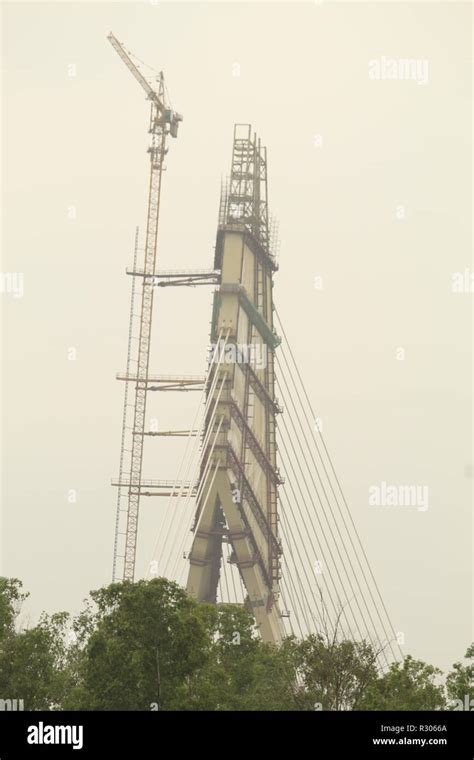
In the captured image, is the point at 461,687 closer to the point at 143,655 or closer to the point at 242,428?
the point at 143,655

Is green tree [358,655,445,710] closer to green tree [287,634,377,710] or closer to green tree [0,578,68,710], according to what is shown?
green tree [287,634,377,710]

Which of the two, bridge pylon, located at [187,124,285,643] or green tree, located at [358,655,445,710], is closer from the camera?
green tree, located at [358,655,445,710]

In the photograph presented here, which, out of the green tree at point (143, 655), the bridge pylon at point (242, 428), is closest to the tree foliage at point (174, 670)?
the green tree at point (143, 655)

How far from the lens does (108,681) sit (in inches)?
2625

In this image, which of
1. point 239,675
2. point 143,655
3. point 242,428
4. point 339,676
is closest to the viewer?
point 143,655

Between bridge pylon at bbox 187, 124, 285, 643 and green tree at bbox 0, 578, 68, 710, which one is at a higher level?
bridge pylon at bbox 187, 124, 285, 643

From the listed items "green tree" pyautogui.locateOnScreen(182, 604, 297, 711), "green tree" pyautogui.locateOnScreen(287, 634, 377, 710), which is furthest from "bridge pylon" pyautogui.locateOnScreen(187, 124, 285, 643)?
"green tree" pyautogui.locateOnScreen(287, 634, 377, 710)

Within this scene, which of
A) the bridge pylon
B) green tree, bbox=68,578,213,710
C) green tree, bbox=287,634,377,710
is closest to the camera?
green tree, bbox=68,578,213,710

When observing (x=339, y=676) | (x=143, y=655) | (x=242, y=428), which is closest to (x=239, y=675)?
(x=339, y=676)

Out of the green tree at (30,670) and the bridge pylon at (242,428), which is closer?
the green tree at (30,670)

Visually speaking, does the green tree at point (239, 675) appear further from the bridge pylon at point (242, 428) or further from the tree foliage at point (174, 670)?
the bridge pylon at point (242, 428)

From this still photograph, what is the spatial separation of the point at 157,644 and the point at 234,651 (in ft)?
59.1
